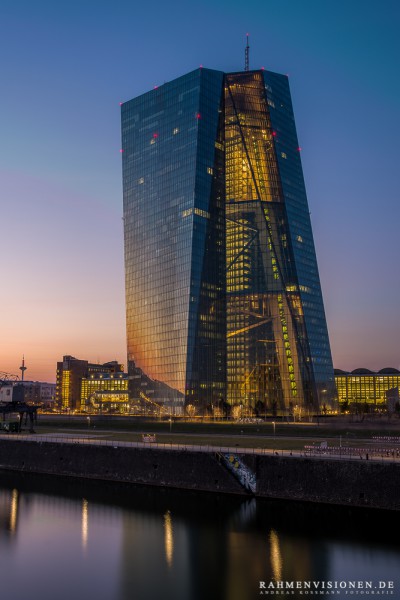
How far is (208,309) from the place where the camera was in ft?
626

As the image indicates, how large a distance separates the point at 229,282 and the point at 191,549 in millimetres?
150095

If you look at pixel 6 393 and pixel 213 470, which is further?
pixel 6 393

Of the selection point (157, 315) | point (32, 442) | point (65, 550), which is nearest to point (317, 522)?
point (65, 550)

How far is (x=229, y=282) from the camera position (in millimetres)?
198125

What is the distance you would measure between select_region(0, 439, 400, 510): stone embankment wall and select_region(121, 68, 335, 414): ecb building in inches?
3650

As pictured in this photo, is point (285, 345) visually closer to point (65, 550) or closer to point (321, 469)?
point (321, 469)

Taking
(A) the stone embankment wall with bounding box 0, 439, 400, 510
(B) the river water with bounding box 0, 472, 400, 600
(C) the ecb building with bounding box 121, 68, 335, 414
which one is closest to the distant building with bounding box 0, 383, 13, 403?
(A) the stone embankment wall with bounding box 0, 439, 400, 510

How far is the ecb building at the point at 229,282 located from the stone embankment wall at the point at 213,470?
92.7 meters

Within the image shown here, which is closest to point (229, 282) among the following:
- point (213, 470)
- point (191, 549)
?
point (213, 470)

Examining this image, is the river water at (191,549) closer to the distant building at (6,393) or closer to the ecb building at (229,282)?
the distant building at (6,393)

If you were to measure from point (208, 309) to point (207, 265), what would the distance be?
45.5 feet

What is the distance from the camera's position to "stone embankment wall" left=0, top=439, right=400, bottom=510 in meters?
61.4

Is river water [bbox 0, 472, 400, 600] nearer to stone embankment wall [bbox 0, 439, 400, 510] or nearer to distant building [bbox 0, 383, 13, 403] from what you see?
stone embankment wall [bbox 0, 439, 400, 510]

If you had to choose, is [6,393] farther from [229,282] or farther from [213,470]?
[229,282]
